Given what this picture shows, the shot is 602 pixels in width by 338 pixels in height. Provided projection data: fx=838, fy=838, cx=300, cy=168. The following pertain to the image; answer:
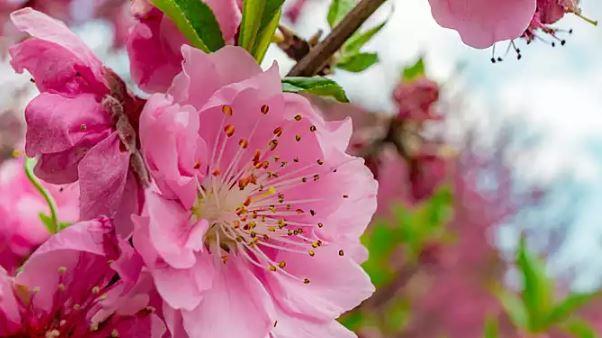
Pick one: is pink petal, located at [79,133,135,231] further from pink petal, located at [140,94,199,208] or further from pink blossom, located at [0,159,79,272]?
pink blossom, located at [0,159,79,272]

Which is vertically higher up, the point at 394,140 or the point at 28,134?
the point at 28,134

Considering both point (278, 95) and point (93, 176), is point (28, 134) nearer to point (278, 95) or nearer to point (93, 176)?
point (93, 176)

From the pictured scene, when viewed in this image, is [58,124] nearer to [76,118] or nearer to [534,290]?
[76,118]

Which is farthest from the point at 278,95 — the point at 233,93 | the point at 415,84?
the point at 415,84

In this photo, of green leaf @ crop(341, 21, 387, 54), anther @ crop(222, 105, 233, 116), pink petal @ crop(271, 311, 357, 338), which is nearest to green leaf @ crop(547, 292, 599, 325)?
green leaf @ crop(341, 21, 387, 54)

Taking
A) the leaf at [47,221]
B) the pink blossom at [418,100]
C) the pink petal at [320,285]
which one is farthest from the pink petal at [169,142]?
the pink blossom at [418,100]

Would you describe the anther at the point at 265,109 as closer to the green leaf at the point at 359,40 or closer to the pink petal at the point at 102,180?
the pink petal at the point at 102,180
